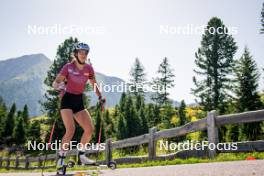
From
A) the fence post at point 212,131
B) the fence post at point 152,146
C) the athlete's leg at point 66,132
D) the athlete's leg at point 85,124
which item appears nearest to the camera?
the athlete's leg at point 66,132

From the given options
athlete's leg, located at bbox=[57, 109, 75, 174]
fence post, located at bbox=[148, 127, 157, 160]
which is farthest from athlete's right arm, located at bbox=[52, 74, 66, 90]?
fence post, located at bbox=[148, 127, 157, 160]

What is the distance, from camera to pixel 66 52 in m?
36.7

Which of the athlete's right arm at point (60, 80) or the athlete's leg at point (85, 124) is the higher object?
the athlete's right arm at point (60, 80)

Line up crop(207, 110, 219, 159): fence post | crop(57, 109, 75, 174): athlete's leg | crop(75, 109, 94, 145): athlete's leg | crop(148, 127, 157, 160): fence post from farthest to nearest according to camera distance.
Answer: crop(148, 127, 157, 160): fence post < crop(207, 110, 219, 159): fence post < crop(75, 109, 94, 145): athlete's leg < crop(57, 109, 75, 174): athlete's leg

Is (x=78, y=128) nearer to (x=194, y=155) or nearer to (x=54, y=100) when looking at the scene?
(x=54, y=100)

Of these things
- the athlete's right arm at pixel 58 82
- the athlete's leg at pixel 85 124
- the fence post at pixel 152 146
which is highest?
the athlete's right arm at pixel 58 82

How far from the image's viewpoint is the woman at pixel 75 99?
6.72 m

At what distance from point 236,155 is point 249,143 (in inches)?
26.7

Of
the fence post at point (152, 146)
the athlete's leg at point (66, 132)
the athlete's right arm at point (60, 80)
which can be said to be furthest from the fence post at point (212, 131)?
the athlete's right arm at point (60, 80)

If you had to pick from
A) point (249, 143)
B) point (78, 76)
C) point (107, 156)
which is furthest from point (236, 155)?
point (107, 156)

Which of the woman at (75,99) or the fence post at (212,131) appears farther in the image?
the fence post at (212,131)

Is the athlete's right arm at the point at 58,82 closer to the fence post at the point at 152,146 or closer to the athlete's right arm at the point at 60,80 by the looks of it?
the athlete's right arm at the point at 60,80

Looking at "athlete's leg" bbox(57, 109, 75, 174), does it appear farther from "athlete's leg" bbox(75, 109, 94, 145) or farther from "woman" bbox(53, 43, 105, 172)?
"athlete's leg" bbox(75, 109, 94, 145)

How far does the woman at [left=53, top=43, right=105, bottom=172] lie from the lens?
22.0 ft
